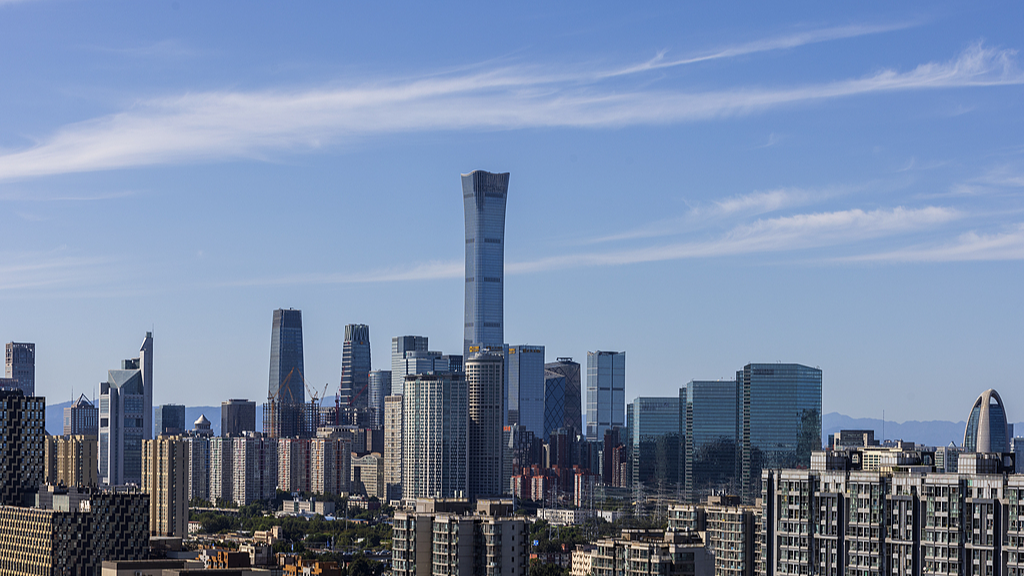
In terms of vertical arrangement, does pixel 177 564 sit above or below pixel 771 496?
below

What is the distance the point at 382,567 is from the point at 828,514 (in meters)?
122

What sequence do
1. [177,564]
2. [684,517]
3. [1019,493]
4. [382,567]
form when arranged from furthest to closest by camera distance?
[382,567], [684,517], [177,564], [1019,493]

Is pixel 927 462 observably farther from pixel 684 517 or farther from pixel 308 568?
pixel 308 568

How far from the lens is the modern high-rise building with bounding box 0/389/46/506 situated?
153750 mm

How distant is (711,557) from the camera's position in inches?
4131

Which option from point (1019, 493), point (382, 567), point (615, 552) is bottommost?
point (382, 567)

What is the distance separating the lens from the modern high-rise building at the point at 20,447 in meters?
154

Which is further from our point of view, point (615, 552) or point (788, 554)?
point (615, 552)

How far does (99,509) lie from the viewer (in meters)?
138

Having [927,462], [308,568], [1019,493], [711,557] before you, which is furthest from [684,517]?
[1019,493]

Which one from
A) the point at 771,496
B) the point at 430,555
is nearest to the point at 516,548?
the point at 430,555

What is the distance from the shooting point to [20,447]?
513 ft

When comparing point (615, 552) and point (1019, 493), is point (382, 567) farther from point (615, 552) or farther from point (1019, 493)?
point (1019, 493)

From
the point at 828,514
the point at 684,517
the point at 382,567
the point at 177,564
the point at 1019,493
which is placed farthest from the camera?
the point at 382,567
